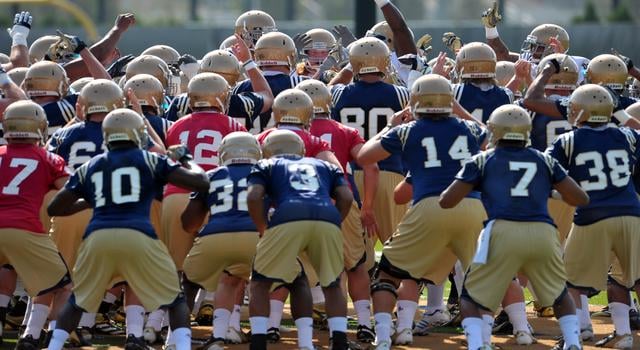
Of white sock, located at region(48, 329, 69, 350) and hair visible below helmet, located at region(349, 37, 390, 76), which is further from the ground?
hair visible below helmet, located at region(349, 37, 390, 76)

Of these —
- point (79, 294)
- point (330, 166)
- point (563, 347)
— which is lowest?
point (563, 347)

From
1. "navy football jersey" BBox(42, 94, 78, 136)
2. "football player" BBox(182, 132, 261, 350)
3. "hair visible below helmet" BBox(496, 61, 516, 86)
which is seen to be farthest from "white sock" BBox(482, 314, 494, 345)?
"hair visible below helmet" BBox(496, 61, 516, 86)

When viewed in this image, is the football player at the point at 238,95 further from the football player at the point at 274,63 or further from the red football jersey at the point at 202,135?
the red football jersey at the point at 202,135

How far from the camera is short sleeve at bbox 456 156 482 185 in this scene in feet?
28.7

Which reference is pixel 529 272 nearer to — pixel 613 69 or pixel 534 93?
pixel 534 93

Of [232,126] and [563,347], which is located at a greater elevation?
[232,126]

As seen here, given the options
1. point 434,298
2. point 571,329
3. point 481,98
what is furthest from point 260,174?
point 481,98

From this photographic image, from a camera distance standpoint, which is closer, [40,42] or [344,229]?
[344,229]

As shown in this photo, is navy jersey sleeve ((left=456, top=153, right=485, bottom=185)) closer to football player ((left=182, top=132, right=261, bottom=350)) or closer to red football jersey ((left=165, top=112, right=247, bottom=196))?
football player ((left=182, top=132, right=261, bottom=350))

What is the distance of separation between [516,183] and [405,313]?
4.57 ft

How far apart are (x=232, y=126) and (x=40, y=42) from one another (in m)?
4.15

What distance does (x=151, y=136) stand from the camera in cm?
975

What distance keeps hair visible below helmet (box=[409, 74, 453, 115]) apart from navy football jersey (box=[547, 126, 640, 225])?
793 mm

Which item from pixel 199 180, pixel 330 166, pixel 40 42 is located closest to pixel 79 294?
pixel 199 180
